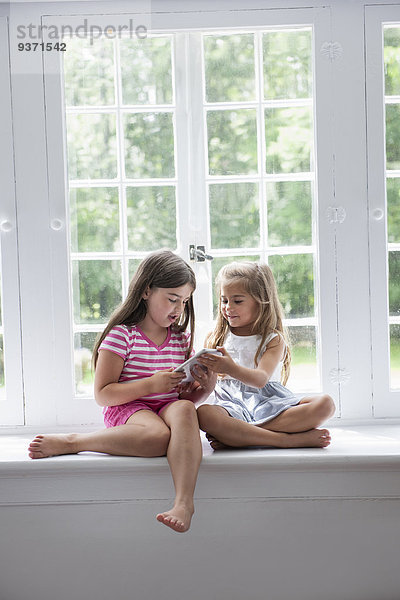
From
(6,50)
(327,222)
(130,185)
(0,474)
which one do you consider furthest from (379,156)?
(0,474)

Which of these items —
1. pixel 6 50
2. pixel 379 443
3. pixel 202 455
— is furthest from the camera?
pixel 6 50

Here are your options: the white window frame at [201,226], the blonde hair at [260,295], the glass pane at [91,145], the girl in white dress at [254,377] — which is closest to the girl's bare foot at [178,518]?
the girl in white dress at [254,377]

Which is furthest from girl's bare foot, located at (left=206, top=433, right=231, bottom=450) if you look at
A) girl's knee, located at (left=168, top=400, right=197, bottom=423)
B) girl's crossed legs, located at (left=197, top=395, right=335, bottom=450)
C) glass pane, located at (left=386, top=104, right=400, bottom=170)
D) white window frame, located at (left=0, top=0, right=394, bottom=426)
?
glass pane, located at (left=386, top=104, right=400, bottom=170)

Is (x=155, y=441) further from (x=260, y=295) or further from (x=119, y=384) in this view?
(x=260, y=295)

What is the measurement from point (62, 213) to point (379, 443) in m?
1.33

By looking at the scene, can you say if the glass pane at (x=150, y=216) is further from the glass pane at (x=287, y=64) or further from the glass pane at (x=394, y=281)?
the glass pane at (x=394, y=281)

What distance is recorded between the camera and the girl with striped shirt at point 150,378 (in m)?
2.01

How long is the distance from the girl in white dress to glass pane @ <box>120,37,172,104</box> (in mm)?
676

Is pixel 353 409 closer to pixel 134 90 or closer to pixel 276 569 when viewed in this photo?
pixel 276 569

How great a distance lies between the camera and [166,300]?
2.23 metres

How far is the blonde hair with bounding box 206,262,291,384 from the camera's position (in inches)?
91.0

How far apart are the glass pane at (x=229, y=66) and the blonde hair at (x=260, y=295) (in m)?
0.62

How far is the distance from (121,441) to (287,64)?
Result: 1.43m

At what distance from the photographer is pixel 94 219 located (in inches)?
97.6
